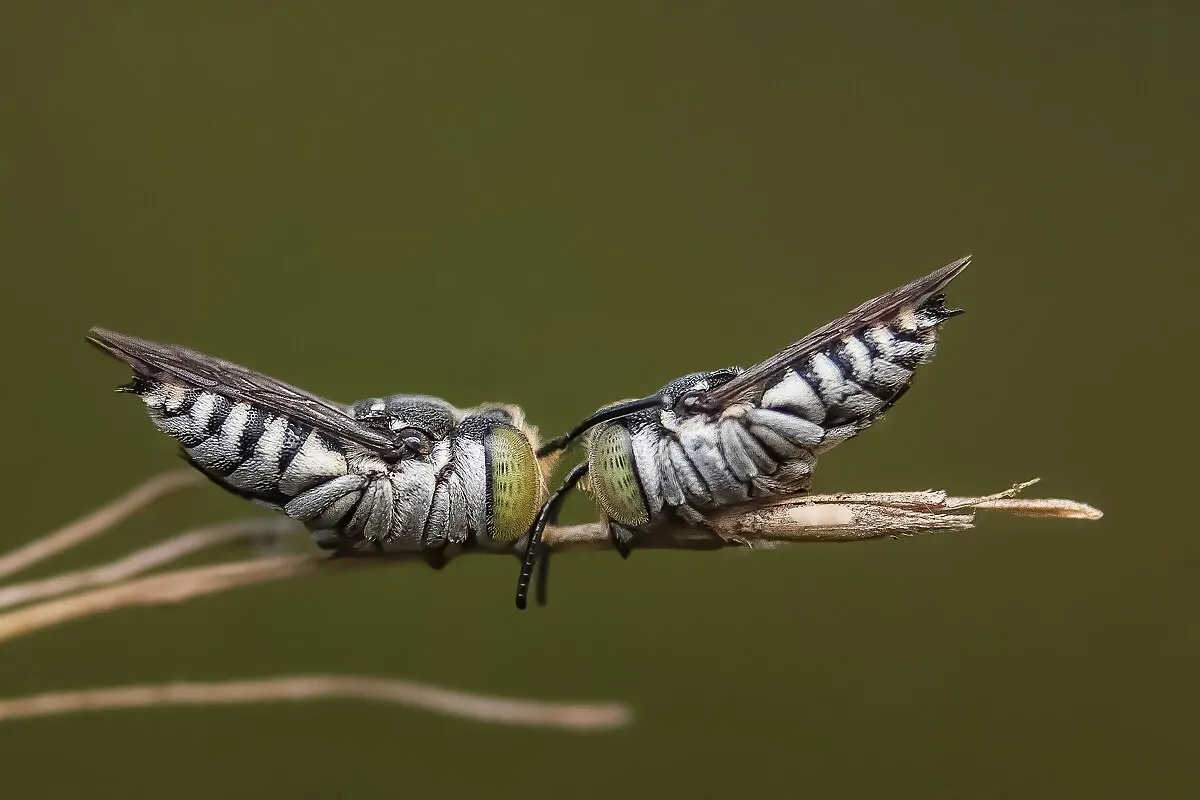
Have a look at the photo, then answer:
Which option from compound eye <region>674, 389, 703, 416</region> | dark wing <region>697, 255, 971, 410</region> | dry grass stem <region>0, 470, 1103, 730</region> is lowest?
dry grass stem <region>0, 470, 1103, 730</region>

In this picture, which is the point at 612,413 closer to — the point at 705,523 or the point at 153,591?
the point at 705,523

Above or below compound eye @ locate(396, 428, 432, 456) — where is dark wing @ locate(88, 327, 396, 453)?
above

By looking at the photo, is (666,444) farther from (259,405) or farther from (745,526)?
(259,405)

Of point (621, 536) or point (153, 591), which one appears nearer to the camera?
point (153, 591)

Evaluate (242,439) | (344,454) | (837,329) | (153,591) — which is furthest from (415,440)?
(837,329)

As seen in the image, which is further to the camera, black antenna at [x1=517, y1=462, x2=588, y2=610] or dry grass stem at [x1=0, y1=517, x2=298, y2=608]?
black antenna at [x1=517, y1=462, x2=588, y2=610]

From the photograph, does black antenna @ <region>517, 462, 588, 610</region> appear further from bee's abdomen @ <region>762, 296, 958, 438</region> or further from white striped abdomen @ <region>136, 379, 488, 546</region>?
bee's abdomen @ <region>762, 296, 958, 438</region>

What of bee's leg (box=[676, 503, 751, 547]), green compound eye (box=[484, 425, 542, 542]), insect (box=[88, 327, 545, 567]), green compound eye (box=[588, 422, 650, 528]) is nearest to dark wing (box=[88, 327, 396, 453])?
insect (box=[88, 327, 545, 567])

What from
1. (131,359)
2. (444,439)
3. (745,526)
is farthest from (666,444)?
(131,359)
